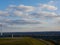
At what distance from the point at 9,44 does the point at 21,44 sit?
3.89 m

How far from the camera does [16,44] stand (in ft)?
176

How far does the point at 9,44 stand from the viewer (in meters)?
52.9

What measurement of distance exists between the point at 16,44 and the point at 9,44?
215 centimetres

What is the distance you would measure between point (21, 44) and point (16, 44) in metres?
1.78

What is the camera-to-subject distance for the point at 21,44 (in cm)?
5459
